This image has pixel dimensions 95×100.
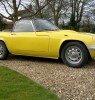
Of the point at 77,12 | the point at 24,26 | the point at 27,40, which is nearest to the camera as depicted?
the point at 27,40

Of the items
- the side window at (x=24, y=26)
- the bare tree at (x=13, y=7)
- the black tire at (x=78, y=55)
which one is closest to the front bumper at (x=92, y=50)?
the black tire at (x=78, y=55)

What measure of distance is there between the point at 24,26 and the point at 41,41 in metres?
1.10

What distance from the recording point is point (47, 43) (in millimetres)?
8414

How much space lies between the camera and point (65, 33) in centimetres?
820

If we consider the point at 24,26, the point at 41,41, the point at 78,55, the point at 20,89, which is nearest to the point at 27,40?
the point at 41,41

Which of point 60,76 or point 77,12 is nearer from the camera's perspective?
point 60,76

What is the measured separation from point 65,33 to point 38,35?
35.3 inches

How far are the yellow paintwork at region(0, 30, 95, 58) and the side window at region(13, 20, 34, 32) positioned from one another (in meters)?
0.15

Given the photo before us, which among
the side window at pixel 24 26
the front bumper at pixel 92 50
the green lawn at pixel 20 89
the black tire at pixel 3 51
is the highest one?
the side window at pixel 24 26

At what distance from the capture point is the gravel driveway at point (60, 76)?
5.66 m

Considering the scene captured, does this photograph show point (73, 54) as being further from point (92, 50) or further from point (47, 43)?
point (47, 43)

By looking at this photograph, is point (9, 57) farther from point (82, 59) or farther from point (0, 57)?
point (82, 59)

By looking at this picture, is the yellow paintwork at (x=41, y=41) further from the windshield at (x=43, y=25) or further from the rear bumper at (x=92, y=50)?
the windshield at (x=43, y=25)

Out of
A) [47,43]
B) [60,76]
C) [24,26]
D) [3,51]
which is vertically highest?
[24,26]
